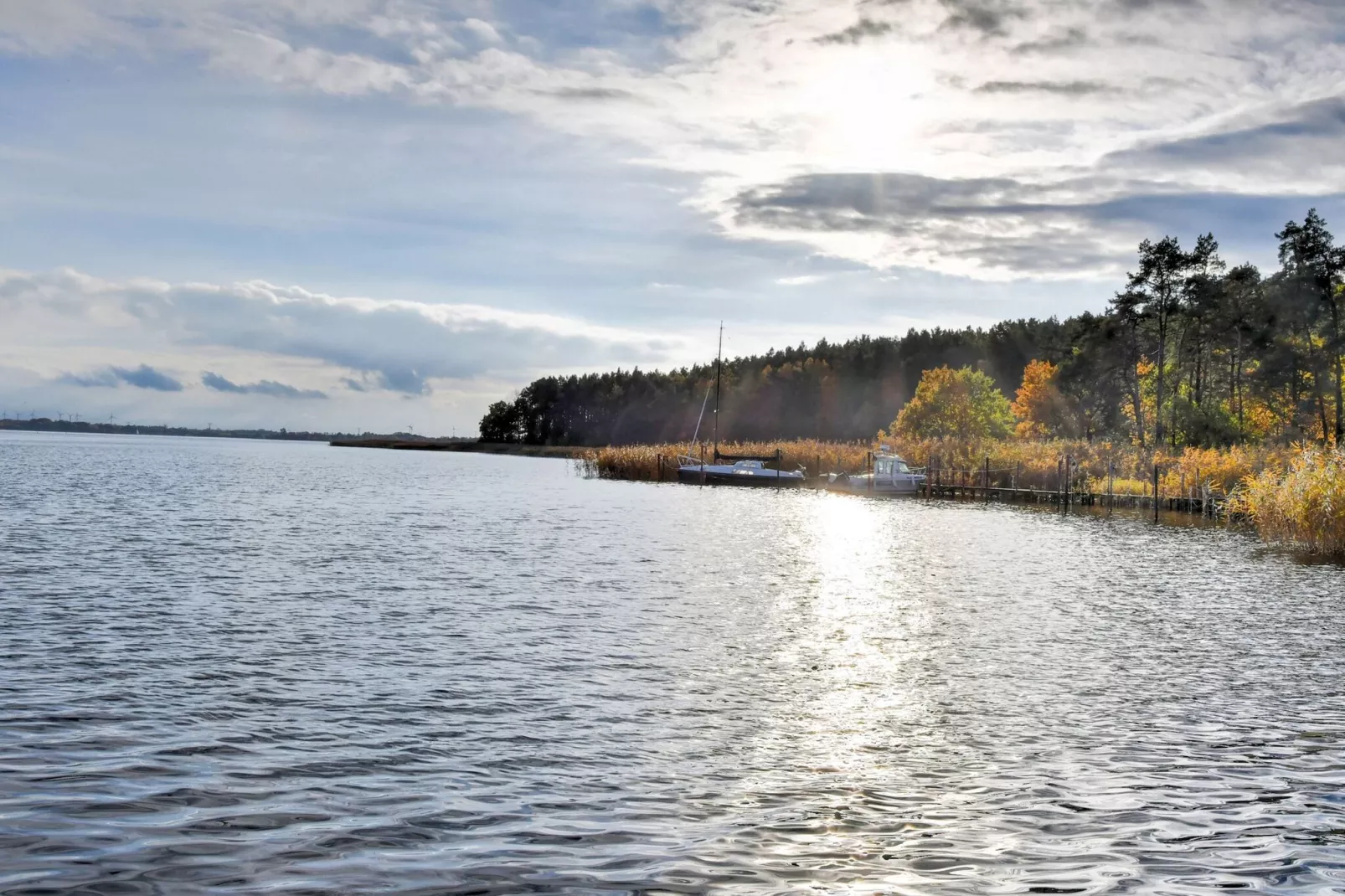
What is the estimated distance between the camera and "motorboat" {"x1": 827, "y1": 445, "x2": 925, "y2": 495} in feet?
254

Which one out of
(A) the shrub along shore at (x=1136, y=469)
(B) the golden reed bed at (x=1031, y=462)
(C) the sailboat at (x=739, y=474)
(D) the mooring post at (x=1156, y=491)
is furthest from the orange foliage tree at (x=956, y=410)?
(D) the mooring post at (x=1156, y=491)

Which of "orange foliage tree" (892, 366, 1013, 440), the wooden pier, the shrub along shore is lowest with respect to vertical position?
the wooden pier

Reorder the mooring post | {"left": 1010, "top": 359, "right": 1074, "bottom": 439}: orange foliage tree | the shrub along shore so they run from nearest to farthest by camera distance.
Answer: the shrub along shore < the mooring post < {"left": 1010, "top": 359, "right": 1074, "bottom": 439}: orange foliage tree

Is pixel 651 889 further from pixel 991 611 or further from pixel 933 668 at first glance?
pixel 991 611

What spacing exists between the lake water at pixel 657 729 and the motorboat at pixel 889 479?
48.6 m

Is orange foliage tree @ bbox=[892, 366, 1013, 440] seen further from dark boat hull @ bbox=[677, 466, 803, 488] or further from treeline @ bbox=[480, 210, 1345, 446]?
dark boat hull @ bbox=[677, 466, 803, 488]

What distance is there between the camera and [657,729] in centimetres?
1187

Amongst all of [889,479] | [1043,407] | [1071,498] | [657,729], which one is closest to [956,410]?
[1043,407]

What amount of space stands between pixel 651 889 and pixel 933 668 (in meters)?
9.61

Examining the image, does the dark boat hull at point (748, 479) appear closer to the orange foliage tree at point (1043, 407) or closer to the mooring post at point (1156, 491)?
the mooring post at point (1156, 491)

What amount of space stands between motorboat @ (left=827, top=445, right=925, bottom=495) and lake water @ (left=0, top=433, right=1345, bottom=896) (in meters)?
48.6

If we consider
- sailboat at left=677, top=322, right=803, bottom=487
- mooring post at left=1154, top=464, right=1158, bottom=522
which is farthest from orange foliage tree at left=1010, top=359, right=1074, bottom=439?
mooring post at left=1154, top=464, right=1158, bottom=522

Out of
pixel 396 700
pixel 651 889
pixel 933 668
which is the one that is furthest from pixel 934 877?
pixel 933 668

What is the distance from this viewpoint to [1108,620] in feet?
68.3
